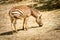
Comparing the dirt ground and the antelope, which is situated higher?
the antelope

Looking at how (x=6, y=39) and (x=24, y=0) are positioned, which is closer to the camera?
(x=6, y=39)

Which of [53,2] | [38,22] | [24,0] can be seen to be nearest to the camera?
[38,22]

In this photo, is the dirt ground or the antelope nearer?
the dirt ground

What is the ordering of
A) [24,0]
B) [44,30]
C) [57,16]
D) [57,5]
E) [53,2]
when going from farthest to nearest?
[24,0], [53,2], [57,5], [57,16], [44,30]

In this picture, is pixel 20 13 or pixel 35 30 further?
pixel 35 30

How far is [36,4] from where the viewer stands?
14344 millimetres

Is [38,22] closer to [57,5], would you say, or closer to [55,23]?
[55,23]

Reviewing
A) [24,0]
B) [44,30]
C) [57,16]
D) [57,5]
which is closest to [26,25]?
[44,30]

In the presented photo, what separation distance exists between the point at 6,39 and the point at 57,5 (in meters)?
5.86

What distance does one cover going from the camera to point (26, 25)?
9492 mm

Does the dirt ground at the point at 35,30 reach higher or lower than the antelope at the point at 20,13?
lower

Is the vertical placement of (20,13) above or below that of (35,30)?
above

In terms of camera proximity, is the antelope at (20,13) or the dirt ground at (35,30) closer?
the dirt ground at (35,30)

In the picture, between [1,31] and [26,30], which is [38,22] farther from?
[1,31]
